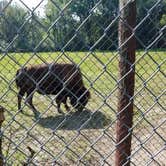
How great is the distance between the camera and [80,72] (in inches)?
188

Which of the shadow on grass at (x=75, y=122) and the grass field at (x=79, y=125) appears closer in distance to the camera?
the grass field at (x=79, y=125)

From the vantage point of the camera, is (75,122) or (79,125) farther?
(75,122)

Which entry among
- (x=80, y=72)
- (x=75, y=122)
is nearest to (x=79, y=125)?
(x=75, y=122)

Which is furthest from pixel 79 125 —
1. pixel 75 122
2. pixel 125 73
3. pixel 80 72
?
pixel 125 73

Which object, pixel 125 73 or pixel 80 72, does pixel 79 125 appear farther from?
pixel 125 73

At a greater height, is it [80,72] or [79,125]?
[80,72]

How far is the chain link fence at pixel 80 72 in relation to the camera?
242cm

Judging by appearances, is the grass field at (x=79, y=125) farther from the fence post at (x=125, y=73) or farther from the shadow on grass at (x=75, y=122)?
the fence post at (x=125, y=73)

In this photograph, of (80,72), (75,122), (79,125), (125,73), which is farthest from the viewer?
(75,122)

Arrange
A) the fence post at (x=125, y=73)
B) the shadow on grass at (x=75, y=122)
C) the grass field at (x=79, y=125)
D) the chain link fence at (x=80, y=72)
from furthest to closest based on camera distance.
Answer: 1. the shadow on grass at (x=75, y=122)
2. the grass field at (x=79, y=125)
3. the fence post at (x=125, y=73)
4. the chain link fence at (x=80, y=72)

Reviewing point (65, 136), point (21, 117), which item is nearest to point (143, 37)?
point (65, 136)

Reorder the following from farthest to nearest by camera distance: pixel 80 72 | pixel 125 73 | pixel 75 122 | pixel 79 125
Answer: pixel 75 122
pixel 79 125
pixel 80 72
pixel 125 73

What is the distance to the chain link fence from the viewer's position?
2422 mm

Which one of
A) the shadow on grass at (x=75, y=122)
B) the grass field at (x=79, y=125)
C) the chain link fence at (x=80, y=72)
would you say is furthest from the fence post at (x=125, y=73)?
the shadow on grass at (x=75, y=122)
